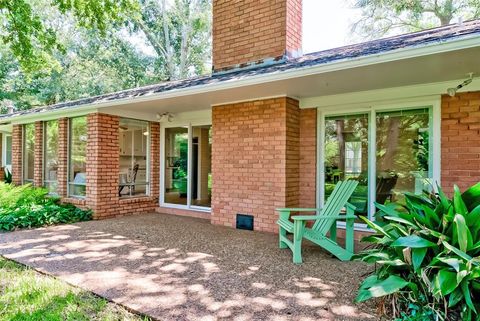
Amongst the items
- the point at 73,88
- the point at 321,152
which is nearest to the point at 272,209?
the point at 321,152

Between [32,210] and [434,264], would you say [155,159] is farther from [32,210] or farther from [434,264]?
[434,264]

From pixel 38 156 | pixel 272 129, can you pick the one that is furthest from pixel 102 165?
pixel 272 129

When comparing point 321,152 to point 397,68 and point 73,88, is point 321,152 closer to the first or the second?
point 397,68

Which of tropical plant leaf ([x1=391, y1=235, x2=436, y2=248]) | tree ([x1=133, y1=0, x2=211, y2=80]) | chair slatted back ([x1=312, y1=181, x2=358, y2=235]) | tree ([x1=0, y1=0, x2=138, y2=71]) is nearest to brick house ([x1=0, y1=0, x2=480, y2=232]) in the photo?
chair slatted back ([x1=312, y1=181, x2=358, y2=235])

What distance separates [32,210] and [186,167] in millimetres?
3241

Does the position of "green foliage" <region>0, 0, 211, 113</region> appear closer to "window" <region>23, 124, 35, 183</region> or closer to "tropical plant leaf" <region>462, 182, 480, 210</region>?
"window" <region>23, 124, 35, 183</region>

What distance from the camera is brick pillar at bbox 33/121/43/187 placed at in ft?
27.9

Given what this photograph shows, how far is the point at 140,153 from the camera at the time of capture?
8.01 meters

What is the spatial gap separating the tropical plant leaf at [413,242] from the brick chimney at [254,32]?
4.23m

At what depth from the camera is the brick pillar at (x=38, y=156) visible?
27.9 ft

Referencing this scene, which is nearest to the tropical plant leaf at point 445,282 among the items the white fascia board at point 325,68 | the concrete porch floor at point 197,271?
the concrete porch floor at point 197,271

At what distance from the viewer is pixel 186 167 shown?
7898mm

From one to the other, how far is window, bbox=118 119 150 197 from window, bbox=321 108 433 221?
4408 mm

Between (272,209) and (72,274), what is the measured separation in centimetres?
325
